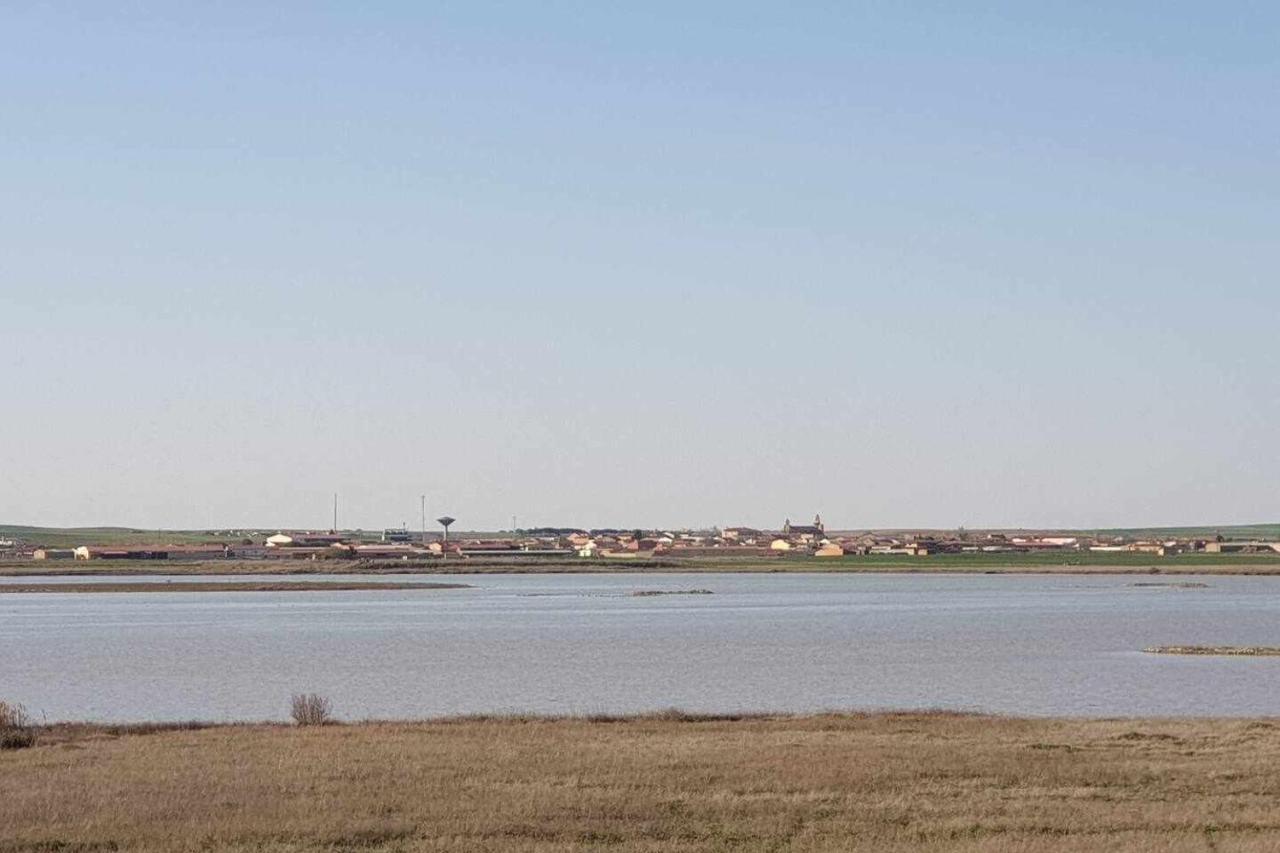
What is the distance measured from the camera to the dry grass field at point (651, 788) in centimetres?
2111

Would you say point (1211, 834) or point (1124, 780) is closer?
point (1211, 834)

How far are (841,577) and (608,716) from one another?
471 ft

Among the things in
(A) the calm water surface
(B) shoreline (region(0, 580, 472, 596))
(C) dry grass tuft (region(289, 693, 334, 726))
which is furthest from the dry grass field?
(B) shoreline (region(0, 580, 472, 596))

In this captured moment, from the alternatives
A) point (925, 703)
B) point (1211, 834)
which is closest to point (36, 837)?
point (1211, 834)

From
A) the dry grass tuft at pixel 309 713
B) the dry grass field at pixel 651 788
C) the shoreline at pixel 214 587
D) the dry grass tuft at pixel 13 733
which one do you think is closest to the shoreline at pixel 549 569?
the shoreline at pixel 214 587

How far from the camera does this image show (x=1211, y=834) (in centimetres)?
2117

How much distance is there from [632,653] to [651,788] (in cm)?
4183

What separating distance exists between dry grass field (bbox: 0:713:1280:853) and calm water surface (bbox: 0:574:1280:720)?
11.0 meters

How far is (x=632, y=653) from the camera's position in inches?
2638

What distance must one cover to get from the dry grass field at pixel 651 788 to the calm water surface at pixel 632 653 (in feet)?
36.0

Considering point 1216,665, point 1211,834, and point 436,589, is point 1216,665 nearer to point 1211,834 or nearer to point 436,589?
point 1211,834

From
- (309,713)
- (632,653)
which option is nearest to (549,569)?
(632,653)

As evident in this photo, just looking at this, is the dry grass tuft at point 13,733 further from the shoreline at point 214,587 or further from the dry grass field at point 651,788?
the shoreline at point 214,587

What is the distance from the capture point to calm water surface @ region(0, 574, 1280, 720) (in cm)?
4725
